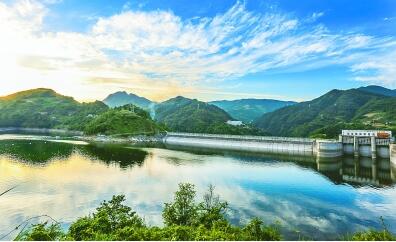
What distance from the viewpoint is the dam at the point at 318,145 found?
75.8m

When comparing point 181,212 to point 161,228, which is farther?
point 181,212

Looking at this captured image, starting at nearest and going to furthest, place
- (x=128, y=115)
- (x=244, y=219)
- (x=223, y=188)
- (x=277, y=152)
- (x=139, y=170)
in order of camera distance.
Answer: (x=244, y=219) → (x=223, y=188) → (x=139, y=170) → (x=277, y=152) → (x=128, y=115)

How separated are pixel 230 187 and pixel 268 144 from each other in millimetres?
54034

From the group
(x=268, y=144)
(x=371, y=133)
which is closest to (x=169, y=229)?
(x=371, y=133)

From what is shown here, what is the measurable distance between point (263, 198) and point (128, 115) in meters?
139

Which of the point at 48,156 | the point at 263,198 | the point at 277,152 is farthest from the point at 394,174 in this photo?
the point at 48,156

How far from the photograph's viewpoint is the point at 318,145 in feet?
263

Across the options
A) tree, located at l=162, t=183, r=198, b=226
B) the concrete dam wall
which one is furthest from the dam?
tree, located at l=162, t=183, r=198, b=226

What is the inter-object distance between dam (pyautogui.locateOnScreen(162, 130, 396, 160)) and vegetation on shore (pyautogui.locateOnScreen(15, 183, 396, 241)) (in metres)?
A: 57.7

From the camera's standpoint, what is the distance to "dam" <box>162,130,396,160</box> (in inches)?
2982

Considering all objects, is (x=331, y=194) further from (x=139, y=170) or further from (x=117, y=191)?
(x=139, y=170)

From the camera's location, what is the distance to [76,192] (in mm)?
42594

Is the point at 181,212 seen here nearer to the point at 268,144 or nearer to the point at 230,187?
the point at 230,187

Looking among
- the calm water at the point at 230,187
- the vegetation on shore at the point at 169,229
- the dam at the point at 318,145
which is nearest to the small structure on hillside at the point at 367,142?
the dam at the point at 318,145
